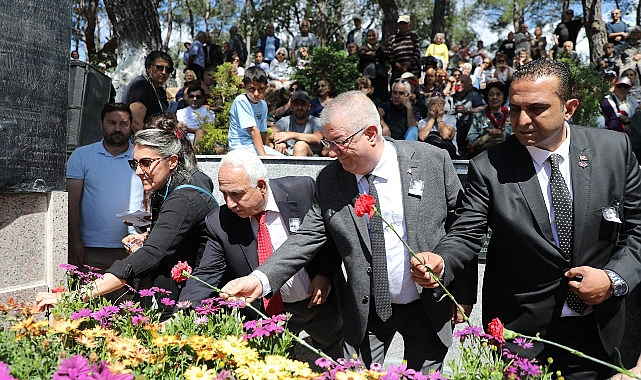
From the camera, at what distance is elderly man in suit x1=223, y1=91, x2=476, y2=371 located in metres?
3.07

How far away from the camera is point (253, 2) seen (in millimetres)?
32938

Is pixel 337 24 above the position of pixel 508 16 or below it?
below

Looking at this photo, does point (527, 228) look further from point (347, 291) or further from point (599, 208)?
point (347, 291)

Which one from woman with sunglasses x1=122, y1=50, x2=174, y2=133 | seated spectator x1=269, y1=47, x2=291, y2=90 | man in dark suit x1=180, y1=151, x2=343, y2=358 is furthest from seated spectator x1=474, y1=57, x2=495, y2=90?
man in dark suit x1=180, y1=151, x2=343, y2=358

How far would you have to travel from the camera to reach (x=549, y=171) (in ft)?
9.13

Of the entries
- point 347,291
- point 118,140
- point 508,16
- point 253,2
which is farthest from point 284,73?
point 508,16

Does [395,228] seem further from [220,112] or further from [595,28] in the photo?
[595,28]

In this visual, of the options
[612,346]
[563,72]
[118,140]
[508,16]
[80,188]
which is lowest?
[612,346]

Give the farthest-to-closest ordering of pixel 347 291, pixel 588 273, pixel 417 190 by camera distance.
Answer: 1. pixel 347 291
2. pixel 417 190
3. pixel 588 273

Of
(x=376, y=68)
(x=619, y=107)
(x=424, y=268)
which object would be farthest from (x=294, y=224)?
(x=619, y=107)

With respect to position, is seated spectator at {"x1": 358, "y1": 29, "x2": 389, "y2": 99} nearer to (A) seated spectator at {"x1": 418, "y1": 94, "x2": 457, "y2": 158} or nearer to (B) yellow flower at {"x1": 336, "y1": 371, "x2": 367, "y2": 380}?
(A) seated spectator at {"x1": 418, "y1": 94, "x2": 457, "y2": 158}

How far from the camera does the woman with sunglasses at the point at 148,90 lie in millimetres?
6400

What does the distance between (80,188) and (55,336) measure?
2931 mm

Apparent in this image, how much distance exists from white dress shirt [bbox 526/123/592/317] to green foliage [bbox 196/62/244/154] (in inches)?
212
